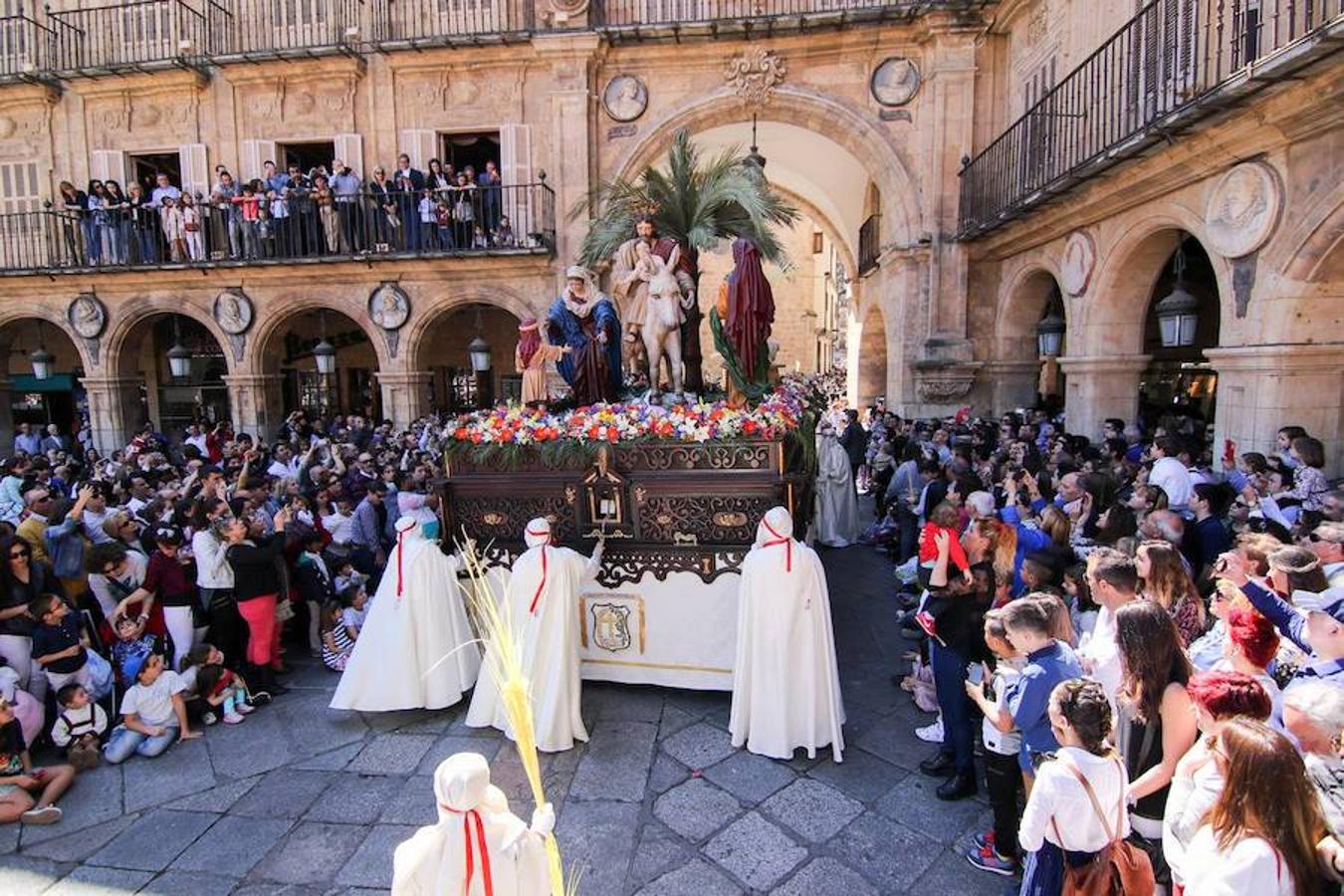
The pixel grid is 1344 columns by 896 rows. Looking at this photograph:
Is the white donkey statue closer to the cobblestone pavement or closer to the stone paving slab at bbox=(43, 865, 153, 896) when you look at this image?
the cobblestone pavement

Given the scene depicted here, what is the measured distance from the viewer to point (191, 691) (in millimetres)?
5449

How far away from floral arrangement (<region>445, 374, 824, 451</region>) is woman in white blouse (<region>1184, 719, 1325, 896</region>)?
3694 millimetres

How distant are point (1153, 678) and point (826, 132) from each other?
13185 millimetres

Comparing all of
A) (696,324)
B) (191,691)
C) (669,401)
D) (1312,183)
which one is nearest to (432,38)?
(696,324)

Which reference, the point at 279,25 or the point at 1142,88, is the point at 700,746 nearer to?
the point at 1142,88

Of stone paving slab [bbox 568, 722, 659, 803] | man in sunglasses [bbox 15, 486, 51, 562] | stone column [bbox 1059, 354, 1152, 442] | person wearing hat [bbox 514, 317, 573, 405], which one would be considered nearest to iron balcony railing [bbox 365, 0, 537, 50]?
person wearing hat [bbox 514, 317, 573, 405]

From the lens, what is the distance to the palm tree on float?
25.3 ft

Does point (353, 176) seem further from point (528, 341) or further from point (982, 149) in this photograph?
point (982, 149)

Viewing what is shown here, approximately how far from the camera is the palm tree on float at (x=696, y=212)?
772cm

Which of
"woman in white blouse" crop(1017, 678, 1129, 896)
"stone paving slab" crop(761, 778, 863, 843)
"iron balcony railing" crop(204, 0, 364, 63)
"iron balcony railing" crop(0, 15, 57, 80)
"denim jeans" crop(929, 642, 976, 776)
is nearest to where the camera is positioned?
"woman in white blouse" crop(1017, 678, 1129, 896)

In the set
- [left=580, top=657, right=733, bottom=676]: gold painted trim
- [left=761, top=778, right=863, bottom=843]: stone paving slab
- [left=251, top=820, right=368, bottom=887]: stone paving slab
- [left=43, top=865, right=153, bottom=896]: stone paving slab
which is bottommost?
[left=43, top=865, right=153, bottom=896]: stone paving slab

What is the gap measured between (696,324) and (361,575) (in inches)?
167

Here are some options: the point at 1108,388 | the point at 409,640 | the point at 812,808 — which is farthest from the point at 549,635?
the point at 1108,388

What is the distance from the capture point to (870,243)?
56.1 feet
